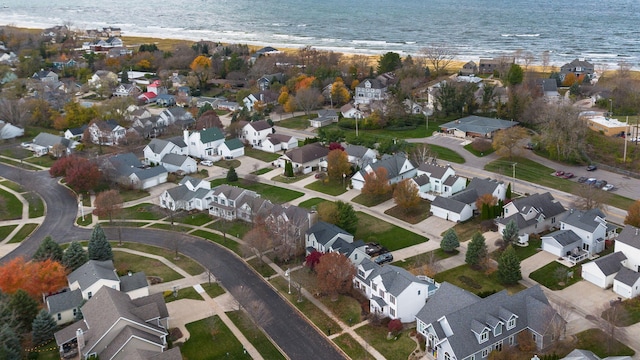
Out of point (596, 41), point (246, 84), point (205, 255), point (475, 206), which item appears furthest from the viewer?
point (596, 41)

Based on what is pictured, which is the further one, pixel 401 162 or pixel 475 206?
pixel 401 162

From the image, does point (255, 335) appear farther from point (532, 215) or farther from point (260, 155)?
point (260, 155)

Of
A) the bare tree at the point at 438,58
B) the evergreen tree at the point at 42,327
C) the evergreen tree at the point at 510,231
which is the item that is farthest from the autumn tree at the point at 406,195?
the bare tree at the point at 438,58

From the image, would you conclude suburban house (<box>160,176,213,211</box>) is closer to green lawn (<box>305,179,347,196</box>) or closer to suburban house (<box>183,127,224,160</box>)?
green lawn (<box>305,179,347,196</box>)

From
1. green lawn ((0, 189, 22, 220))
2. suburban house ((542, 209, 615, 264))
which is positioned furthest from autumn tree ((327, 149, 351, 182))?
green lawn ((0, 189, 22, 220))

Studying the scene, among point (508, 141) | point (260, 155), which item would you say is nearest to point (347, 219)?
point (508, 141)

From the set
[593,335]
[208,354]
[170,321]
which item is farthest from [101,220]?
[593,335]

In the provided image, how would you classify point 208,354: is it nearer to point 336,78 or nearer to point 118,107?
point 118,107
